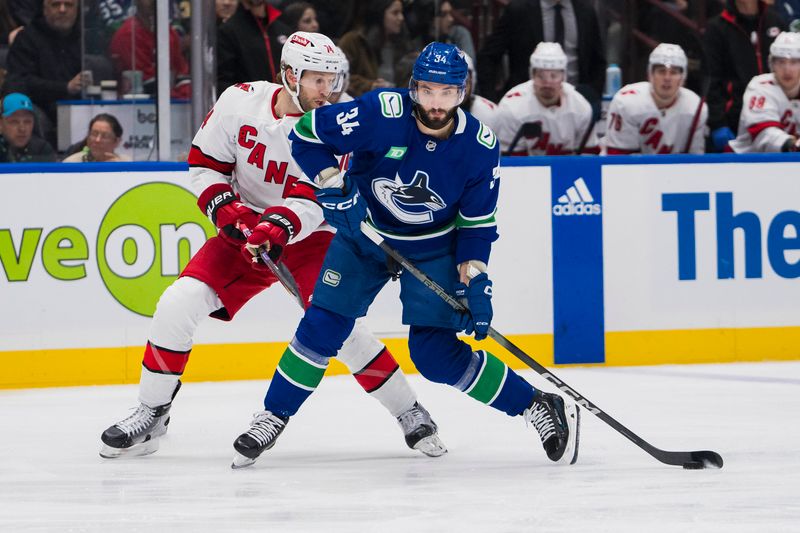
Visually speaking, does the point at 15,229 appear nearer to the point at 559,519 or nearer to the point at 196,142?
the point at 196,142

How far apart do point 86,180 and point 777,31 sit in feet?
10.7

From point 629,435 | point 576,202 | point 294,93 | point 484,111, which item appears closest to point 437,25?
point 484,111

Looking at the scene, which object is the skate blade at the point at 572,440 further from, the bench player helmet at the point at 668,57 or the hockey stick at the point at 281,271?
the bench player helmet at the point at 668,57

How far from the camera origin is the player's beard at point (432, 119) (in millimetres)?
3377

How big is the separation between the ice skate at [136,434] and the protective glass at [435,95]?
1.13m

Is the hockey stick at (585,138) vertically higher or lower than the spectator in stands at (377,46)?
lower

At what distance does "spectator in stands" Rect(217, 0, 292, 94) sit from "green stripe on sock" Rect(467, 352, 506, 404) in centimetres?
239

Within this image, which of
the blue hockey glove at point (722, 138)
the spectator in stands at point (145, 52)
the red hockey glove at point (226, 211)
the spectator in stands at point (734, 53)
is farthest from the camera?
the spectator in stands at point (734, 53)

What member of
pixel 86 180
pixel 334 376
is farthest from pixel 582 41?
pixel 86 180

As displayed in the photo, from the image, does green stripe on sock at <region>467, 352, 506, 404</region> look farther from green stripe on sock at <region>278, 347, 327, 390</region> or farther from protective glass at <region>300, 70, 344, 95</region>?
protective glass at <region>300, 70, 344, 95</region>

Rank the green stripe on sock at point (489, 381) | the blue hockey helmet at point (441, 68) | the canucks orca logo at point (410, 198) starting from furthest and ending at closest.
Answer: the green stripe on sock at point (489, 381) → the canucks orca logo at point (410, 198) → the blue hockey helmet at point (441, 68)

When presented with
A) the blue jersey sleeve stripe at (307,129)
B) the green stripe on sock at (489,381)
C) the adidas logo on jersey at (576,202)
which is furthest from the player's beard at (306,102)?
the adidas logo on jersey at (576,202)

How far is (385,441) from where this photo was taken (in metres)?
4.01

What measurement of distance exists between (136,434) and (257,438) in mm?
404
